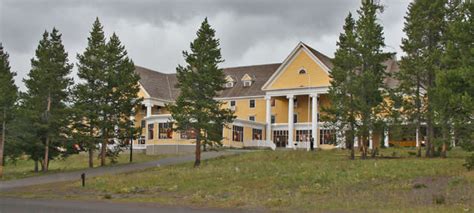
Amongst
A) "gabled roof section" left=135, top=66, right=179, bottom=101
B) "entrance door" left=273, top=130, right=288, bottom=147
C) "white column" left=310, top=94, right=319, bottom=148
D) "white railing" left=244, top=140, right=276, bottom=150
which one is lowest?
"white railing" left=244, top=140, right=276, bottom=150

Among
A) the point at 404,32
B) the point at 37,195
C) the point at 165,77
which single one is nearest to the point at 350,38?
the point at 404,32

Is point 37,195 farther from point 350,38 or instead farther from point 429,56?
point 429,56

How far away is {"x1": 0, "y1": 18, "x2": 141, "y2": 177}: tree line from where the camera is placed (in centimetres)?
4250

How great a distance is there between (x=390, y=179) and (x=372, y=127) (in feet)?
45.7

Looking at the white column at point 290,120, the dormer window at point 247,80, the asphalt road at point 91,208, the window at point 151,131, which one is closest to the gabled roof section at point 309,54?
the white column at point 290,120

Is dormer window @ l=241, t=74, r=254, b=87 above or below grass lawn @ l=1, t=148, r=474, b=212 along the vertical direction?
above

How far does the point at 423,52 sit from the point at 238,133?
2882 cm

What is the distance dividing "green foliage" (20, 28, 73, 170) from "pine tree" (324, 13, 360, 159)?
810 inches

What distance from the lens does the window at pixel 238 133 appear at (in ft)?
207

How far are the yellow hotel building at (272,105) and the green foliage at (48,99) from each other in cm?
1505

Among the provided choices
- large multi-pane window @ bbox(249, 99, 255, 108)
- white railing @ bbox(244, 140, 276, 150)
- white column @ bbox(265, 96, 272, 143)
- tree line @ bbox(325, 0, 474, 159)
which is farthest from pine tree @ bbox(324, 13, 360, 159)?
large multi-pane window @ bbox(249, 99, 255, 108)

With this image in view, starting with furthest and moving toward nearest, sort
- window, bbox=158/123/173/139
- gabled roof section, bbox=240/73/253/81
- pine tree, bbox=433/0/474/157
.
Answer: gabled roof section, bbox=240/73/253/81, window, bbox=158/123/173/139, pine tree, bbox=433/0/474/157

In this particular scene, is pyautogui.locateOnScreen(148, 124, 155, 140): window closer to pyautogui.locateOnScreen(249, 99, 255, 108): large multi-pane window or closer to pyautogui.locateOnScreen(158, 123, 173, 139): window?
pyautogui.locateOnScreen(158, 123, 173, 139): window

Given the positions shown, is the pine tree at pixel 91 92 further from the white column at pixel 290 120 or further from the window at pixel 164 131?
the white column at pixel 290 120
